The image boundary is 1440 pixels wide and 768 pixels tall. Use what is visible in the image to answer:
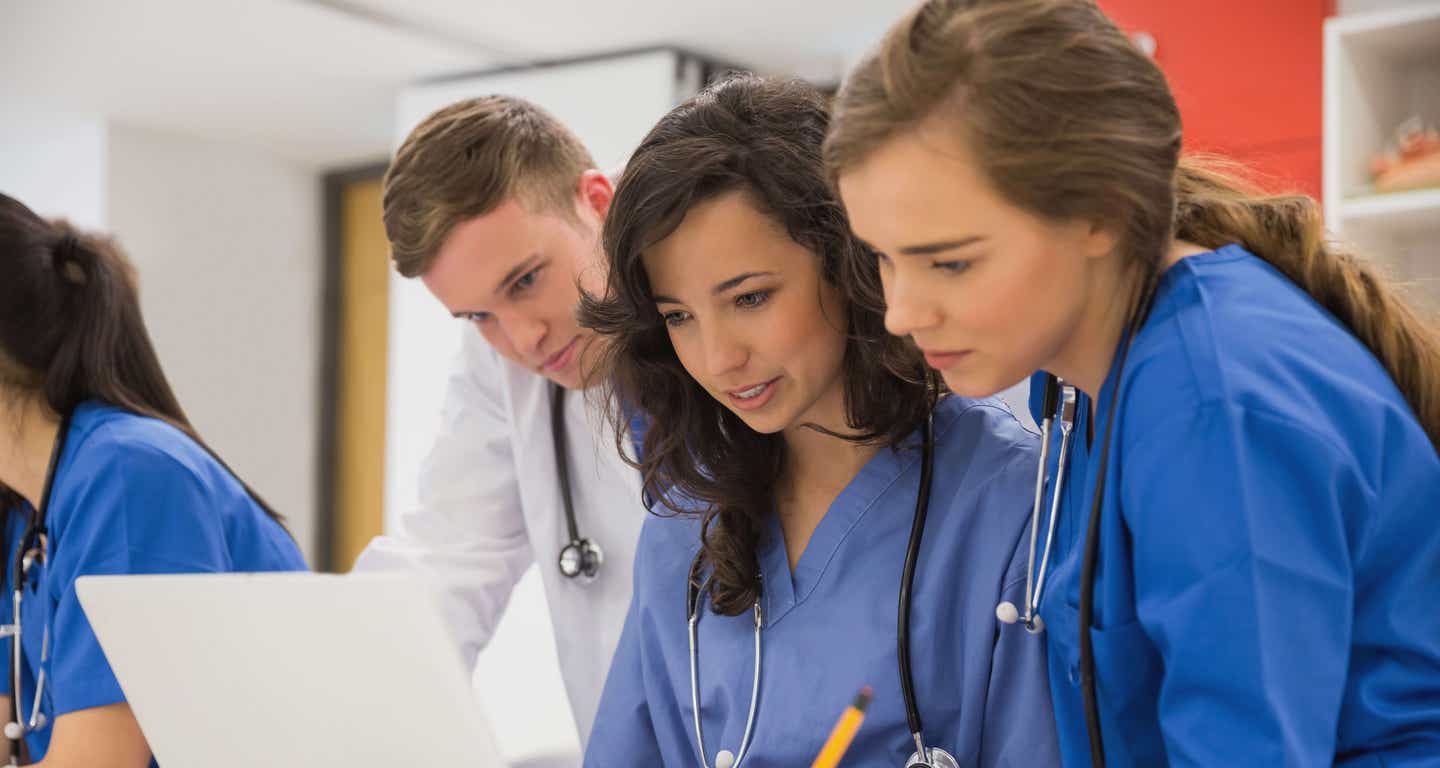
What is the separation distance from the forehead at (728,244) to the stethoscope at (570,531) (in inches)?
26.9

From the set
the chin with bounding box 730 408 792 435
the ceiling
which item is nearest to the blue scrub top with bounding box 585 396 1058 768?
the chin with bounding box 730 408 792 435

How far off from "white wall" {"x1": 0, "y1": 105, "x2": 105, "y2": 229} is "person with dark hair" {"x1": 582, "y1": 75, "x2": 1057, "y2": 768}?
4.63 meters

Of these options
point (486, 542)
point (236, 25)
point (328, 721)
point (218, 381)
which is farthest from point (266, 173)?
point (328, 721)

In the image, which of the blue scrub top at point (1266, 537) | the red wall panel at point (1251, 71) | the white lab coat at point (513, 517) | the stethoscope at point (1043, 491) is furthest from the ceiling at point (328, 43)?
the blue scrub top at point (1266, 537)

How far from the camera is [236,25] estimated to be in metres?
4.27

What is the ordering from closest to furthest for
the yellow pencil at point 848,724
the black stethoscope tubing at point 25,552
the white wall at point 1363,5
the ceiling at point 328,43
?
1. the yellow pencil at point 848,724
2. the black stethoscope tubing at point 25,552
3. the white wall at point 1363,5
4. the ceiling at point 328,43

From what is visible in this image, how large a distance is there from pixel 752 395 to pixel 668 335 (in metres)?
0.15

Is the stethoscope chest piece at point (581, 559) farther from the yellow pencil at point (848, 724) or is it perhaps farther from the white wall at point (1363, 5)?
the white wall at point (1363, 5)

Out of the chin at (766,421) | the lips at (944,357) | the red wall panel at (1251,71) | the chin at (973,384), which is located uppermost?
the red wall panel at (1251,71)

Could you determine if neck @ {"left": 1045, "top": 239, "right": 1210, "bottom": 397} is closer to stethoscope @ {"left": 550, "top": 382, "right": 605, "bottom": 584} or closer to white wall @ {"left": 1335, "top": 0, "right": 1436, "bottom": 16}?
stethoscope @ {"left": 550, "top": 382, "right": 605, "bottom": 584}

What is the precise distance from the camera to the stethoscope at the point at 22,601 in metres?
1.67

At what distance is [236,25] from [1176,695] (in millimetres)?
4054

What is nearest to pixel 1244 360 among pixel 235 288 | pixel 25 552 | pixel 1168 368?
pixel 1168 368

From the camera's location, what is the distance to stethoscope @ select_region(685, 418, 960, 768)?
47.0 inches
